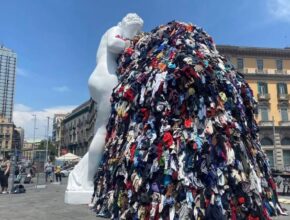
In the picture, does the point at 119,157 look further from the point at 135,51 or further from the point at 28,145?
the point at 28,145

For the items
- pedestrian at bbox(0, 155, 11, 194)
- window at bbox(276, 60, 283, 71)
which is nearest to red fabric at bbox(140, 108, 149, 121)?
pedestrian at bbox(0, 155, 11, 194)

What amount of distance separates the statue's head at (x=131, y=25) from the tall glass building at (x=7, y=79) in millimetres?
97466

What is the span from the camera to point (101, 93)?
229 inches

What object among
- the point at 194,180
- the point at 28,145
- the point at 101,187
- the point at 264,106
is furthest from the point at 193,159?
the point at 28,145

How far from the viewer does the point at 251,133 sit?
486 centimetres

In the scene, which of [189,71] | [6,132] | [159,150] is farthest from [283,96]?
[6,132]

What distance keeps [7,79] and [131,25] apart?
99283mm

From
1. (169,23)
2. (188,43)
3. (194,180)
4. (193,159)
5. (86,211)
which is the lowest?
(86,211)

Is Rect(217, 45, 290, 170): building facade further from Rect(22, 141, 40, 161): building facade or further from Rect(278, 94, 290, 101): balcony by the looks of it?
Rect(22, 141, 40, 161): building facade

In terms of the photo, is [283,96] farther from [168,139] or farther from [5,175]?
[168,139]

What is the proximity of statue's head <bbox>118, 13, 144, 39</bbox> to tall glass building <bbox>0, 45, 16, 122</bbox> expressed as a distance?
9747 centimetres

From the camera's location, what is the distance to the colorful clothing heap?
12.6 feet

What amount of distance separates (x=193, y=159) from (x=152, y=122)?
82 cm

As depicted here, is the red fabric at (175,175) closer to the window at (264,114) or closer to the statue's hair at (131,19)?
the statue's hair at (131,19)
